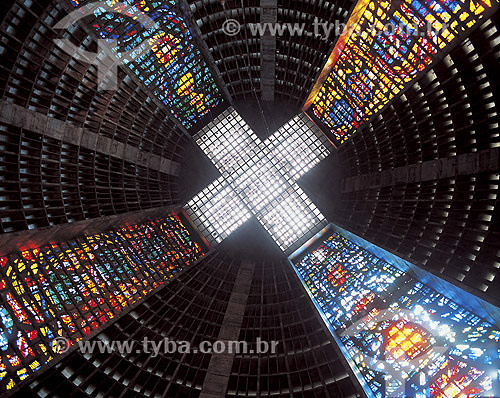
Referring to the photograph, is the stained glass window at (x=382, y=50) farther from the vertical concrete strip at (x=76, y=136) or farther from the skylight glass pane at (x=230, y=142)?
the vertical concrete strip at (x=76, y=136)

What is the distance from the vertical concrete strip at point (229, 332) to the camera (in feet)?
102

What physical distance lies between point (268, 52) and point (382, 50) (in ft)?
39.3

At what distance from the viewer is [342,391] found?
29.8 meters

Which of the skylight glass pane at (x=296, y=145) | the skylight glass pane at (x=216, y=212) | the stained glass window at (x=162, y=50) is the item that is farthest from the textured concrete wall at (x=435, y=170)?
the stained glass window at (x=162, y=50)

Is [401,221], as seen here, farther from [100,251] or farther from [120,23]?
[120,23]

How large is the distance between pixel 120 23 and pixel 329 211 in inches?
1172

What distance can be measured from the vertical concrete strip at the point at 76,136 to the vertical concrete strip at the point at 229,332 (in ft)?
51.5

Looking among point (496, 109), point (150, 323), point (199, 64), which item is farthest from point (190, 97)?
point (496, 109)

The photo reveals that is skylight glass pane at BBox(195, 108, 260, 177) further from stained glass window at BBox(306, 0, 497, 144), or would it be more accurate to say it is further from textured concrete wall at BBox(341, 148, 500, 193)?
textured concrete wall at BBox(341, 148, 500, 193)

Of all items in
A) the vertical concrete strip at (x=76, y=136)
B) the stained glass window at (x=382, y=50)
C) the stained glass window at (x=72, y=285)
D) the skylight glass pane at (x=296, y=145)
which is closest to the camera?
the vertical concrete strip at (x=76, y=136)

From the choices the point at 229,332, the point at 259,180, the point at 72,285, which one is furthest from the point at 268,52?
the point at 229,332

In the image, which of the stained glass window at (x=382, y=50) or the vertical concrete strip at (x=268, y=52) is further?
the vertical concrete strip at (x=268, y=52)

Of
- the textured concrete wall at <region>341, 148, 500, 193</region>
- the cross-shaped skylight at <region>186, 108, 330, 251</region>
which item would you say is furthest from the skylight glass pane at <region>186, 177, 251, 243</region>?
the textured concrete wall at <region>341, 148, 500, 193</region>

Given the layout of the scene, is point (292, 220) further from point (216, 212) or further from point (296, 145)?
point (296, 145)
